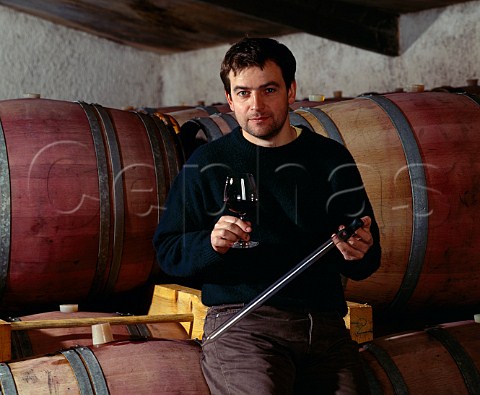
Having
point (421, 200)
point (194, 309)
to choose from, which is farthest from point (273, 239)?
point (421, 200)

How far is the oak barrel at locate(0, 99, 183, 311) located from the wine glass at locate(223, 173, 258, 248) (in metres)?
1.06

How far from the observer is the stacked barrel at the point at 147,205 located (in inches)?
108

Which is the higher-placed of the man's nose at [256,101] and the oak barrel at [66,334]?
the man's nose at [256,101]

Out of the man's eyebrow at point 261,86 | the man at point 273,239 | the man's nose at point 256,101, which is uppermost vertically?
the man's eyebrow at point 261,86

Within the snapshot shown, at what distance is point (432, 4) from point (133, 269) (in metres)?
3.96

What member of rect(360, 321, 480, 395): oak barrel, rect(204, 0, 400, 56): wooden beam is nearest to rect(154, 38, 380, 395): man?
rect(360, 321, 480, 395): oak barrel

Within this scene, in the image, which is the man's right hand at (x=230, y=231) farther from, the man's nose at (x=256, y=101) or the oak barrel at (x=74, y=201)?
the oak barrel at (x=74, y=201)

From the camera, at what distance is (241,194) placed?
187 cm

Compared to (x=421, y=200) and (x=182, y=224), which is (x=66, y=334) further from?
(x=421, y=200)

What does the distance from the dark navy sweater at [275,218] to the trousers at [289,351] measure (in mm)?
38

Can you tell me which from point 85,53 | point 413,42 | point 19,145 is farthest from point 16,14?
point 19,145

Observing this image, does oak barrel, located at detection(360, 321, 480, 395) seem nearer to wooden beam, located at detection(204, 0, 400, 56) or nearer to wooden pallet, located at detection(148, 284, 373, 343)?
wooden pallet, located at detection(148, 284, 373, 343)

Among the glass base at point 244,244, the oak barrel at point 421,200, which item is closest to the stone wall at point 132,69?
the oak barrel at point 421,200

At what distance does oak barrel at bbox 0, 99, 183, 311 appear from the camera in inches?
108
